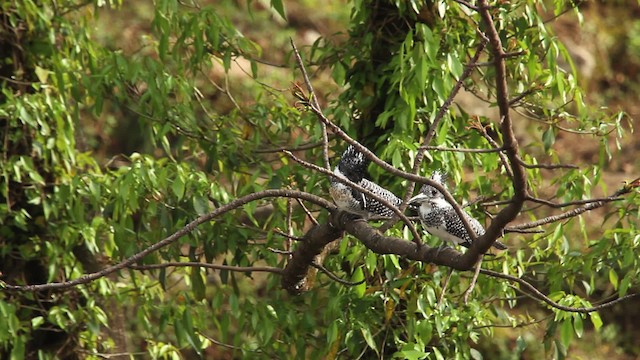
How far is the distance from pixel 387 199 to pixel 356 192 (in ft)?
Result: 0.36

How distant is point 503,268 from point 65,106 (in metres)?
2.22

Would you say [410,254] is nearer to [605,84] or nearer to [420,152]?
[420,152]

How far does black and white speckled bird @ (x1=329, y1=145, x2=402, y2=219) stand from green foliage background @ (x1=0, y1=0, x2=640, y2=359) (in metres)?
0.13

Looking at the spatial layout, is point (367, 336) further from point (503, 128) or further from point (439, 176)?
point (503, 128)

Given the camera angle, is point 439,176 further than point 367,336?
No

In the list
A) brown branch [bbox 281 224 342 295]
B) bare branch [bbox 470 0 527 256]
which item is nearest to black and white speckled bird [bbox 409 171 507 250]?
brown branch [bbox 281 224 342 295]

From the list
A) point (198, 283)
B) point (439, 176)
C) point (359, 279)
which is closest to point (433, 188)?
point (439, 176)

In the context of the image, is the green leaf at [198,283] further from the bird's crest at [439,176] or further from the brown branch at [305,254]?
the bird's crest at [439,176]

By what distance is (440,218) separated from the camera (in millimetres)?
3504

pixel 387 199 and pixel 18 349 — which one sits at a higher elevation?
pixel 387 199

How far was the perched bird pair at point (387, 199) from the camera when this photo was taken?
343 centimetres

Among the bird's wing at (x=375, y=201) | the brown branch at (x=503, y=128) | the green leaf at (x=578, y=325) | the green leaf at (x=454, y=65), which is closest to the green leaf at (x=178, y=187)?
the bird's wing at (x=375, y=201)

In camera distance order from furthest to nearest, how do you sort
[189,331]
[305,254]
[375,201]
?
[189,331] < [375,201] < [305,254]

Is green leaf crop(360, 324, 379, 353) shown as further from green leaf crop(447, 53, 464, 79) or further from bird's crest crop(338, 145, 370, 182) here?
green leaf crop(447, 53, 464, 79)
